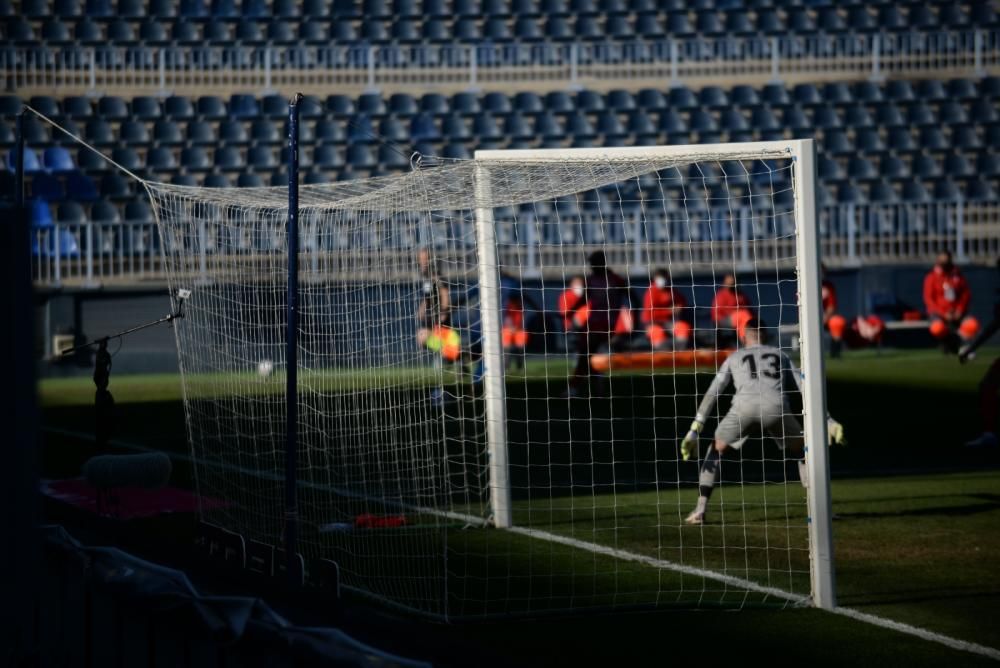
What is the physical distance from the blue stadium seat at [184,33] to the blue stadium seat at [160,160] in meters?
3.46

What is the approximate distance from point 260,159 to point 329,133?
1.49 metres

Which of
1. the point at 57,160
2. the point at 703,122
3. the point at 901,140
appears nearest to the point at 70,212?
the point at 57,160

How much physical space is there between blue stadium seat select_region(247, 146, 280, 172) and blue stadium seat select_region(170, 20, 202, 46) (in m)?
3.75

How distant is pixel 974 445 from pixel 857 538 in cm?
413

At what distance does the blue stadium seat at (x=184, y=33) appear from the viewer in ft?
90.7

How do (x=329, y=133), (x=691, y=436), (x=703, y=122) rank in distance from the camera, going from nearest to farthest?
(x=691, y=436)
(x=329, y=133)
(x=703, y=122)

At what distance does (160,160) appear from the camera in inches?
985

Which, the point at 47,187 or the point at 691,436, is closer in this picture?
the point at 691,436

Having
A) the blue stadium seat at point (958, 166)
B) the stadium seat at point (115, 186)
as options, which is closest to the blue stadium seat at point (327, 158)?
the stadium seat at point (115, 186)

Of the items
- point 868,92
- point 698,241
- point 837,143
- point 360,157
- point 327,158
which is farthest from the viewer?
point 868,92

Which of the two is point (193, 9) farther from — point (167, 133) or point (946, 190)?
point (946, 190)

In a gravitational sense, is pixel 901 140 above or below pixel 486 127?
below

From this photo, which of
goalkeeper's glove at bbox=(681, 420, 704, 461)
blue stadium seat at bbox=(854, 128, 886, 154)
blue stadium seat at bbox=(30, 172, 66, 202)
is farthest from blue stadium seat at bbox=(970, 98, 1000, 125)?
goalkeeper's glove at bbox=(681, 420, 704, 461)

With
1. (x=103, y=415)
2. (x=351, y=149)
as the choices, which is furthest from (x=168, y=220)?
(x=351, y=149)
